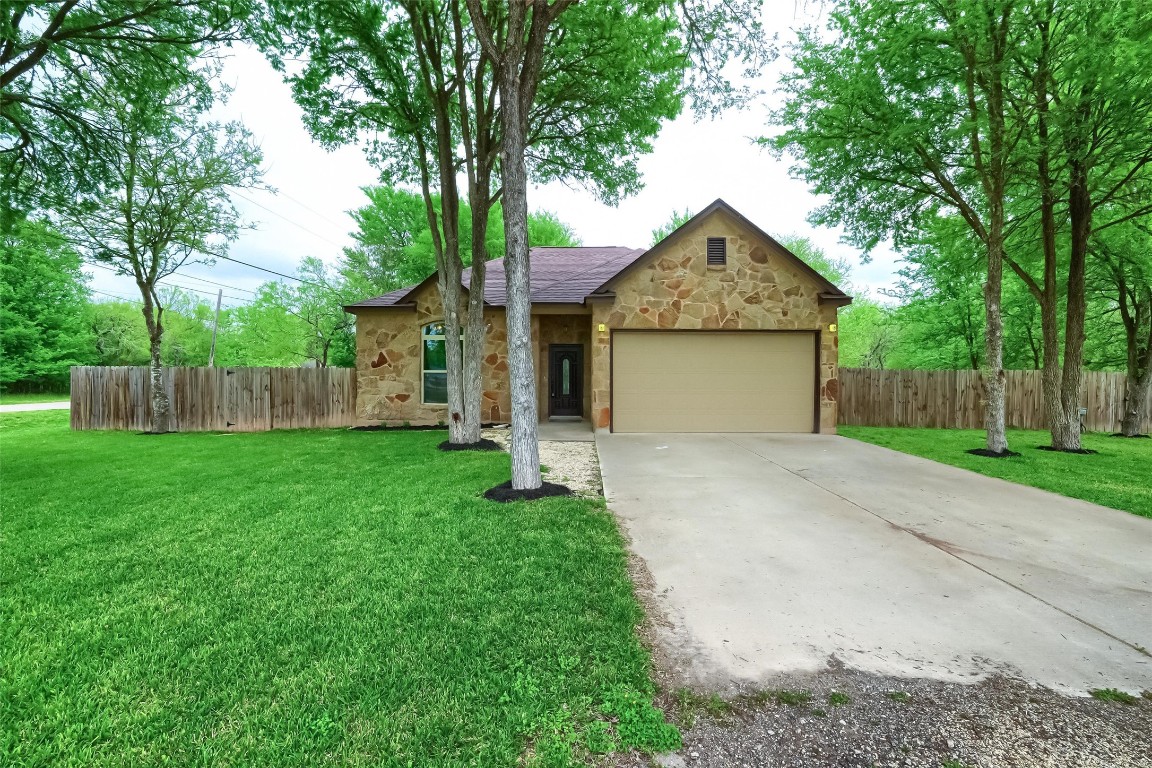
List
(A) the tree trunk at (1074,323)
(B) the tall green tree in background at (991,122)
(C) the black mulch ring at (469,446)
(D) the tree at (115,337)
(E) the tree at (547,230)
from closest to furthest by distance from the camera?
1. (B) the tall green tree in background at (991,122)
2. (C) the black mulch ring at (469,446)
3. (A) the tree trunk at (1074,323)
4. (E) the tree at (547,230)
5. (D) the tree at (115,337)

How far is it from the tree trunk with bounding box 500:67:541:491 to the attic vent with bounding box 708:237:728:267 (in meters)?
5.96

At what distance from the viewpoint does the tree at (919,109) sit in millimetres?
7934

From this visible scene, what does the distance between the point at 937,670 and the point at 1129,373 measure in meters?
17.1

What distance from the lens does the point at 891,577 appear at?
3.25 m

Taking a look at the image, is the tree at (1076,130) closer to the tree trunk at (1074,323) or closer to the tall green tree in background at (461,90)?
the tree trunk at (1074,323)

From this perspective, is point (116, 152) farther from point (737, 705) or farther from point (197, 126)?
point (737, 705)

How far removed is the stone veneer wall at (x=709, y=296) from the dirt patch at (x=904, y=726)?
8.13 metres

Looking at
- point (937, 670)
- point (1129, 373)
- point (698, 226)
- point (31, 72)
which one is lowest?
point (937, 670)

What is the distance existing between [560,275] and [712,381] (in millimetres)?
5348

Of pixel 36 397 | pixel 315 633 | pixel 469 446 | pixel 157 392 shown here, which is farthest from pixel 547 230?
pixel 36 397

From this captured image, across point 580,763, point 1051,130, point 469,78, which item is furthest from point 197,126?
point 1051,130

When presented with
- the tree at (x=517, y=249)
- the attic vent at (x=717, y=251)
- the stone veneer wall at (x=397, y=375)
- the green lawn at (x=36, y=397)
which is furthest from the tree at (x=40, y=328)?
the attic vent at (x=717, y=251)

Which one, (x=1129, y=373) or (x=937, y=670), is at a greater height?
(x=1129, y=373)

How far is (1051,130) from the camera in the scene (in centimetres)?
862
